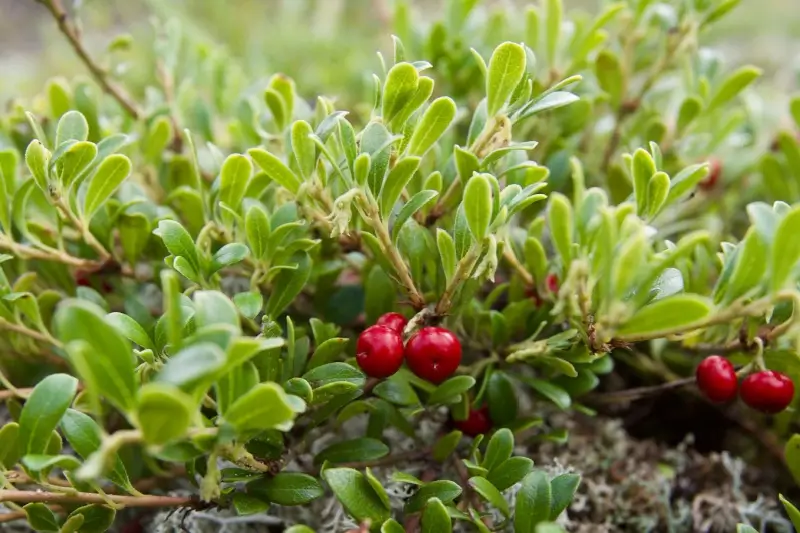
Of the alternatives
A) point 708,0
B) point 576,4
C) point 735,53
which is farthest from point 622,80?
point 576,4

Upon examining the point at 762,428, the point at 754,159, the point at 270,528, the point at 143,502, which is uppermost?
the point at 143,502

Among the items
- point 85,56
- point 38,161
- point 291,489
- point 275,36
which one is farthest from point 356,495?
point 275,36

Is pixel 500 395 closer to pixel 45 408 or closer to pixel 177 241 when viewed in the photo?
pixel 177 241

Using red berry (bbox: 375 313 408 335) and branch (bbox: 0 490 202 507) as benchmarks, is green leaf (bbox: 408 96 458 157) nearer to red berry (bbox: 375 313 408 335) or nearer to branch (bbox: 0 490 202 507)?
red berry (bbox: 375 313 408 335)

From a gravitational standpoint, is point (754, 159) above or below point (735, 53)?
above

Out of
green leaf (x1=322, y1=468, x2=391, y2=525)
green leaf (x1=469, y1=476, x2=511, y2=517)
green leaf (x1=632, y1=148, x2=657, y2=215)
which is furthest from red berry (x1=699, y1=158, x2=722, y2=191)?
green leaf (x1=322, y1=468, x2=391, y2=525)

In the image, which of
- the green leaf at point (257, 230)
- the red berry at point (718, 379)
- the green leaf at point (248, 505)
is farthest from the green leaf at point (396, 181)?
the red berry at point (718, 379)

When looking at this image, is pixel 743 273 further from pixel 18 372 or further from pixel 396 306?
pixel 18 372
